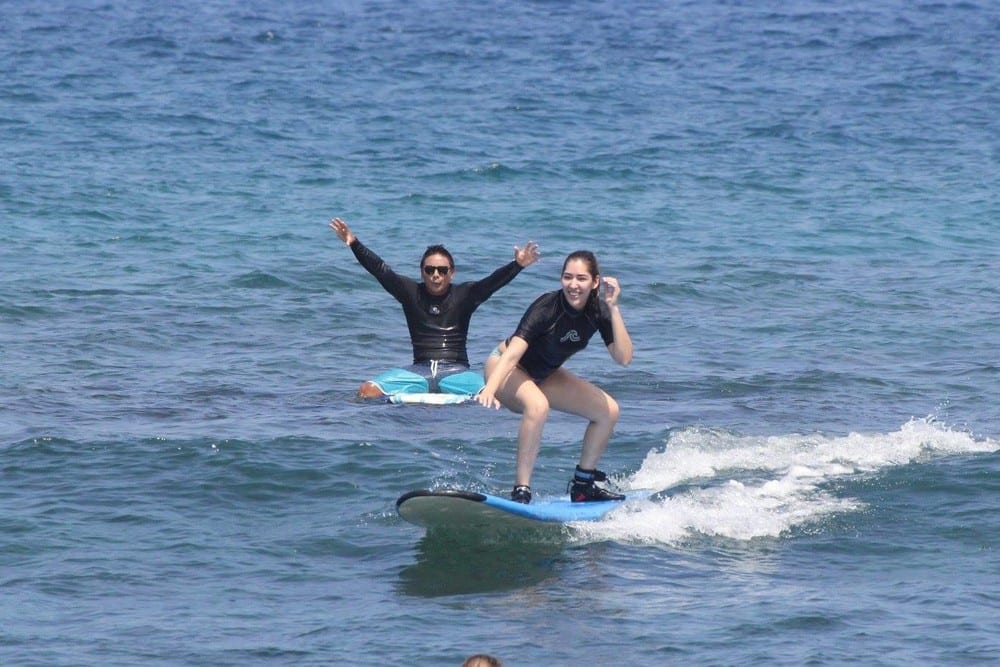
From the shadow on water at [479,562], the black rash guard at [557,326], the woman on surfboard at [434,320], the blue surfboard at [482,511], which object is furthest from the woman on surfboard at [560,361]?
the woman on surfboard at [434,320]

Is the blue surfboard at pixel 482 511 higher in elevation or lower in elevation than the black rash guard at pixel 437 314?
lower

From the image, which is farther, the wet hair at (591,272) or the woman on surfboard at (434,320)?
the woman on surfboard at (434,320)

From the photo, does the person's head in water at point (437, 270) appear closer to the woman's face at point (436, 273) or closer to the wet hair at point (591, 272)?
the woman's face at point (436, 273)

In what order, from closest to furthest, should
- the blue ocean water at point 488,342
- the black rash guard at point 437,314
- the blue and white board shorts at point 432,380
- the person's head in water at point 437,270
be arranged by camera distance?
the blue ocean water at point 488,342 < the blue and white board shorts at point 432,380 < the person's head in water at point 437,270 < the black rash guard at point 437,314

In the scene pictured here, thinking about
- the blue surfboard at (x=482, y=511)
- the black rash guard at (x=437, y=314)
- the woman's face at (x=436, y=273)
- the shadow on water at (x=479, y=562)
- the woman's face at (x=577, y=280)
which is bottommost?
the shadow on water at (x=479, y=562)

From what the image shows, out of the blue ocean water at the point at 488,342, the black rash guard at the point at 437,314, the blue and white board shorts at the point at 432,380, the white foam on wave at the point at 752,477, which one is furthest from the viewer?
the black rash guard at the point at 437,314

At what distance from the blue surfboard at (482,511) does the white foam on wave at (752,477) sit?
165 millimetres

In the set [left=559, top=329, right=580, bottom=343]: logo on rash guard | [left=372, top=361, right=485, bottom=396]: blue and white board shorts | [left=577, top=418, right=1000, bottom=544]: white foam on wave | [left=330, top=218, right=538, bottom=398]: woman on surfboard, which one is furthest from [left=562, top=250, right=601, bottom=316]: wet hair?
[left=372, top=361, right=485, bottom=396]: blue and white board shorts

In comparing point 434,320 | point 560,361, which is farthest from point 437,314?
point 560,361

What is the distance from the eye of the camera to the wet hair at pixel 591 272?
11.1 meters

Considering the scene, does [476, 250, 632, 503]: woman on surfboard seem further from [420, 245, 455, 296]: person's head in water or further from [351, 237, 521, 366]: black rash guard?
[351, 237, 521, 366]: black rash guard

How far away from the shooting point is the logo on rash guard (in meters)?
11.4

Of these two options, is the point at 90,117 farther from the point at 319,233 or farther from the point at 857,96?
the point at 857,96

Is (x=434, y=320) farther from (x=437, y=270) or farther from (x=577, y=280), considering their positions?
(x=577, y=280)
